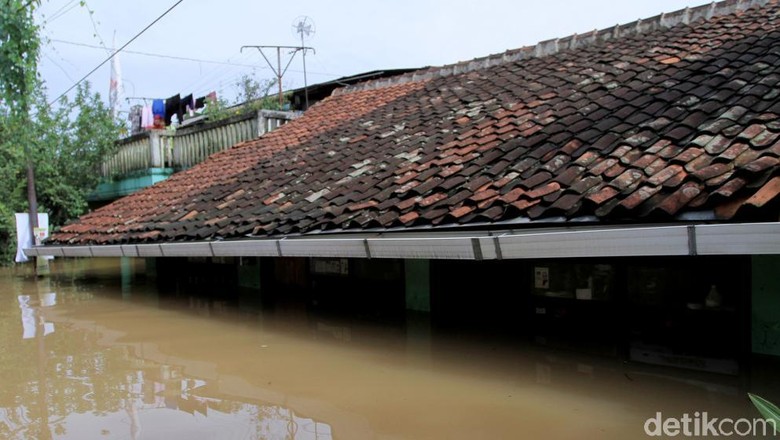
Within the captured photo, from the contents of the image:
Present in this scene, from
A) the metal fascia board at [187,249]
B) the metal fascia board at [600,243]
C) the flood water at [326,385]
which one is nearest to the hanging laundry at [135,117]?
the flood water at [326,385]

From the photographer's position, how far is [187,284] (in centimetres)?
1288

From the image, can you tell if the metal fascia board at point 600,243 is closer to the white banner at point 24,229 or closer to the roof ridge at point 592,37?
the roof ridge at point 592,37

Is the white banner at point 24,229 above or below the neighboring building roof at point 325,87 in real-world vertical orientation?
below

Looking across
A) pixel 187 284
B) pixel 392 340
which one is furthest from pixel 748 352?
pixel 187 284

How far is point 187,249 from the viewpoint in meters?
8.19

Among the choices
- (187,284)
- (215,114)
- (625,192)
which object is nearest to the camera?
(625,192)

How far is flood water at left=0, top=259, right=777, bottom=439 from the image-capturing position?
175 inches

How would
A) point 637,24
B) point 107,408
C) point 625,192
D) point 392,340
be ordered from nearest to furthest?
1. point 625,192
2. point 107,408
3. point 392,340
4. point 637,24

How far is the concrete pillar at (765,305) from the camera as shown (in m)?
5.22

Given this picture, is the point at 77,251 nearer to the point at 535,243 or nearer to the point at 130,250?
the point at 130,250

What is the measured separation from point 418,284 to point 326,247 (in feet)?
7.54

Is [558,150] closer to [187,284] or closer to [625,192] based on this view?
[625,192]

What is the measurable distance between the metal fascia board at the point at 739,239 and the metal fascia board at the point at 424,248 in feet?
5.87

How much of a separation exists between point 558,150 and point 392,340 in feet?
9.59
